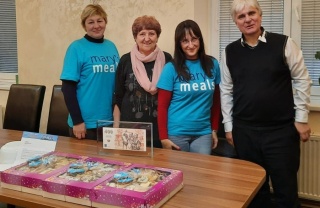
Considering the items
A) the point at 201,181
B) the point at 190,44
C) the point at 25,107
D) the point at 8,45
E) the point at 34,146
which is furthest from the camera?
the point at 8,45

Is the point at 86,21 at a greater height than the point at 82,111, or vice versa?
the point at 86,21

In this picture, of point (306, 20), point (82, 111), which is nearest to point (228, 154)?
point (82, 111)

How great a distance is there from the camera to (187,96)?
2045mm

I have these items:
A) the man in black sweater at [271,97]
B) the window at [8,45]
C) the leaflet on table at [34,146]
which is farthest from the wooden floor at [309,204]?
the window at [8,45]

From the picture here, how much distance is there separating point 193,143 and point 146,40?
63cm

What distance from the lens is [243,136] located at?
2.06 m

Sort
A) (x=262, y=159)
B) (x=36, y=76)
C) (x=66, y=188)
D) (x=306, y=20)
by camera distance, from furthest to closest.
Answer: (x=36, y=76) < (x=306, y=20) < (x=262, y=159) < (x=66, y=188)

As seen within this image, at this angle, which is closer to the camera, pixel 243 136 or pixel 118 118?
pixel 243 136

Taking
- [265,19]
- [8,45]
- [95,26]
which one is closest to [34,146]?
[95,26]

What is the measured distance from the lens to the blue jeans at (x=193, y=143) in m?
2.06

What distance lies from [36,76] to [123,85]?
1.80 m

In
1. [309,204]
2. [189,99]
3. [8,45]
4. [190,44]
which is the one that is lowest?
[309,204]

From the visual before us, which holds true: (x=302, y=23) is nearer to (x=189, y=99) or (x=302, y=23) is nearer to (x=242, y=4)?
(x=242, y=4)

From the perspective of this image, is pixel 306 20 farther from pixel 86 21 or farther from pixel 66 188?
pixel 66 188
